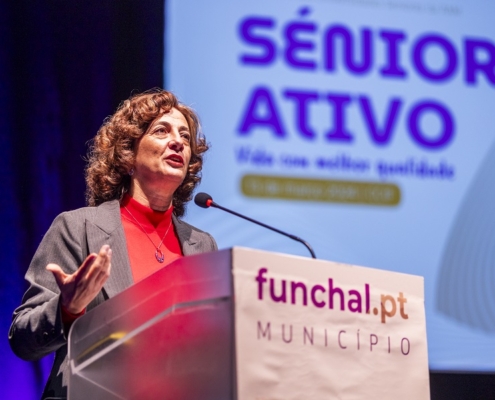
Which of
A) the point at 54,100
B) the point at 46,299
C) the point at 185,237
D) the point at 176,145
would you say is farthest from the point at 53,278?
the point at 54,100

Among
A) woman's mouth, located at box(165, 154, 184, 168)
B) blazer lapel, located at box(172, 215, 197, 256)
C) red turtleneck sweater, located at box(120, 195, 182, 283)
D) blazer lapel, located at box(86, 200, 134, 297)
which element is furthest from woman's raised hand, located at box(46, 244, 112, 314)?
woman's mouth, located at box(165, 154, 184, 168)

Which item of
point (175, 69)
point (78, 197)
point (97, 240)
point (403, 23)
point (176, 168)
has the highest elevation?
point (403, 23)

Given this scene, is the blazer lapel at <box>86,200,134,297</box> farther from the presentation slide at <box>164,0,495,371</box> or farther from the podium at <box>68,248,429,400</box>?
the presentation slide at <box>164,0,495,371</box>

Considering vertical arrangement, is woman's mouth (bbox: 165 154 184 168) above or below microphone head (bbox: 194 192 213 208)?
above

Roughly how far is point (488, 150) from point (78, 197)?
1.97 m

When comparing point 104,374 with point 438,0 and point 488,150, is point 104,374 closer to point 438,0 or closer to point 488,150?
point 488,150

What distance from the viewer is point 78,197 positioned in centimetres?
336

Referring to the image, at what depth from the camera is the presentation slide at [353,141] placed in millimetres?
3281

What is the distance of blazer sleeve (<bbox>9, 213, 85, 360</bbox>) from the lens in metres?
1.67

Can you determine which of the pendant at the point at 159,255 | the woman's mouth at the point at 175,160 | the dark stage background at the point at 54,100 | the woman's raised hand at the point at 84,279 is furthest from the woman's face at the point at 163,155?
the dark stage background at the point at 54,100

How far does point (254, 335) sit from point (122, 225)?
92 cm

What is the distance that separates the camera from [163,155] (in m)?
2.30

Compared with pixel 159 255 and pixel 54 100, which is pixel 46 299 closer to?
pixel 159 255

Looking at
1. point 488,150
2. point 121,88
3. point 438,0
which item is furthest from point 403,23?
point 121,88
